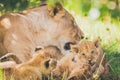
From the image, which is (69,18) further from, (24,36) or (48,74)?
(48,74)

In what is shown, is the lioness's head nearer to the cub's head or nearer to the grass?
the grass

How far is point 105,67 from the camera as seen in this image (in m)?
3.24

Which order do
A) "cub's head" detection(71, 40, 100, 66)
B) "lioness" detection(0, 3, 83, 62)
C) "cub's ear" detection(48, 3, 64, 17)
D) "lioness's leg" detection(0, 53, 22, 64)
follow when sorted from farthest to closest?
"cub's ear" detection(48, 3, 64, 17) → "lioness" detection(0, 3, 83, 62) → "lioness's leg" detection(0, 53, 22, 64) → "cub's head" detection(71, 40, 100, 66)

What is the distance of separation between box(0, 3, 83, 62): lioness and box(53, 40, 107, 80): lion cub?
19.0 inches

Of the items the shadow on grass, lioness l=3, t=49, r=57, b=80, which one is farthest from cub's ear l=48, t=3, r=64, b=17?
lioness l=3, t=49, r=57, b=80

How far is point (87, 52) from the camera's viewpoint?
9.27 ft

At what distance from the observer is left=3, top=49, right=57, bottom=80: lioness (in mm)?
2668

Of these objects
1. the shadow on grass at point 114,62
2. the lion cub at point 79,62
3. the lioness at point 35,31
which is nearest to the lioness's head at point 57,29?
the lioness at point 35,31

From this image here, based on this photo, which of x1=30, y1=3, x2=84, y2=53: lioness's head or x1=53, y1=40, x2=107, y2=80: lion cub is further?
x1=30, y1=3, x2=84, y2=53: lioness's head

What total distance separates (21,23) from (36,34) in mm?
189

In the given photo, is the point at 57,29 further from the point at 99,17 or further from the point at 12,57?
the point at 99,17

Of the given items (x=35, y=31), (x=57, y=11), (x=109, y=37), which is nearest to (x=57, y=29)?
(x=57, y=11)

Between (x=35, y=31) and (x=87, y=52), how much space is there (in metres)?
0.81

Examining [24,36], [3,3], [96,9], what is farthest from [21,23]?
[3,3]
